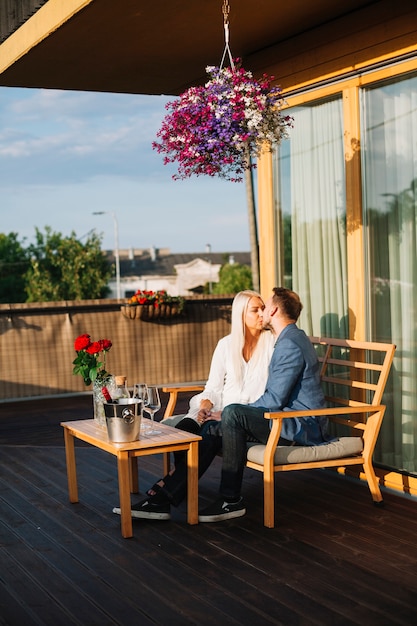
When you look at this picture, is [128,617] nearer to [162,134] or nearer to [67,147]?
[162,134]

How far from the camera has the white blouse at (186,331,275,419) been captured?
4.96 m

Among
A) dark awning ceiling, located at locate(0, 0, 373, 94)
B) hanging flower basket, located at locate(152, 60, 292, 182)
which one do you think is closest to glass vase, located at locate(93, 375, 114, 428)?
hanging flower basket, located at locate(152, 60, 292, 182)

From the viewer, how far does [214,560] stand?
155 inches

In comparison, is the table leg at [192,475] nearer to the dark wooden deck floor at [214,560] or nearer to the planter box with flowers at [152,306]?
the dark wooden deck floor at [214,560]

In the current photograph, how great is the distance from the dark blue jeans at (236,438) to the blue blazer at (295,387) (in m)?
0.12

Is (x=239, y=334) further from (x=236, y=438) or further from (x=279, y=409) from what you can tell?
(x=236, y=438)

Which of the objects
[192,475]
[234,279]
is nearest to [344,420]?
[192,475]

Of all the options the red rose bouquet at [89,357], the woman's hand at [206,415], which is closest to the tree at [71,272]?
the red rose bouquet at [89,357]

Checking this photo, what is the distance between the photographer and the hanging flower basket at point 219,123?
4363mm

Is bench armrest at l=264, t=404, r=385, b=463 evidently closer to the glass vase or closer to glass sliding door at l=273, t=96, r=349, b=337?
glass sliding door at l=273, t=96, r=349, b=337

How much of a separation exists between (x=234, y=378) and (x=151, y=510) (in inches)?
37.1

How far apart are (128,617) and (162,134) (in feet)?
8.18

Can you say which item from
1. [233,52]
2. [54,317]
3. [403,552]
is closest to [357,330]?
[403,552]

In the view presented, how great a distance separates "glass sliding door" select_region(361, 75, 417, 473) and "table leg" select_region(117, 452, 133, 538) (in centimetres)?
174
